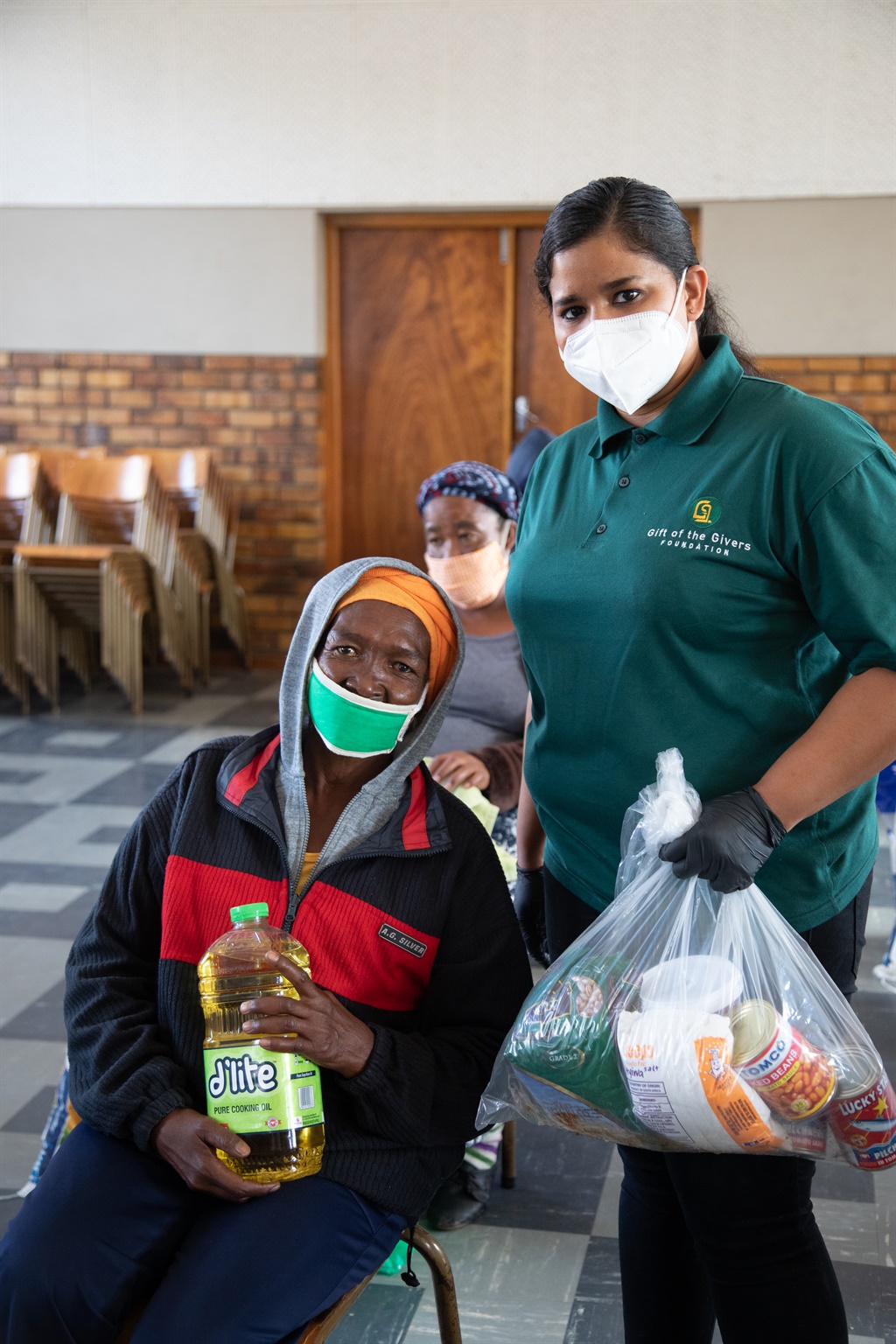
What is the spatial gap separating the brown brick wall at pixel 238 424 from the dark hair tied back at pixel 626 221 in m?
6.09

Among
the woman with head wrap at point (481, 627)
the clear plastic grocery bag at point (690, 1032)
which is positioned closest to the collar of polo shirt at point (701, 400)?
the clear plastic grocery bag at point (690, 1032)

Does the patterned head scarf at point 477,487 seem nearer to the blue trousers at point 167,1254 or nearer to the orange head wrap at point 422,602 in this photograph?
the orange head wrap at point 422,602

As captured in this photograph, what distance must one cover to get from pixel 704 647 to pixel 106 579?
4.93 meters

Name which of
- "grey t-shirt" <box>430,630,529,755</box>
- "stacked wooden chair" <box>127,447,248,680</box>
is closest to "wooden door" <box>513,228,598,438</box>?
"stacked wooden chair" <box>127,447,248,680</box>

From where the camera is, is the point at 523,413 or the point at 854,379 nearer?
the point at 854,379

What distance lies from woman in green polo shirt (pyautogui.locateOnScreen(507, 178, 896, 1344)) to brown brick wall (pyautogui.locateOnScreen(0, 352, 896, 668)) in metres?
6.03

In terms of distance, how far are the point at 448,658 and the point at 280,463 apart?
5971 millimetres

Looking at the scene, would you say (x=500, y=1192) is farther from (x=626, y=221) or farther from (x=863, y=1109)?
(x=626, y=221)

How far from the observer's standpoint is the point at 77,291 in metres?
7.43

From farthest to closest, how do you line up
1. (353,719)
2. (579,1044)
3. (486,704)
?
(486,704) → (353,719) → (579,1044)

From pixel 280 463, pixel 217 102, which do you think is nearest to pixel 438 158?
pixel 217 102

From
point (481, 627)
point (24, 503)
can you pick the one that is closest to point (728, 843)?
point (481, 627)

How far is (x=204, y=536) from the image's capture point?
695 cm

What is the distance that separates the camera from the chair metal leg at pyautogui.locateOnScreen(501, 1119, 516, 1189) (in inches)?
87.7
